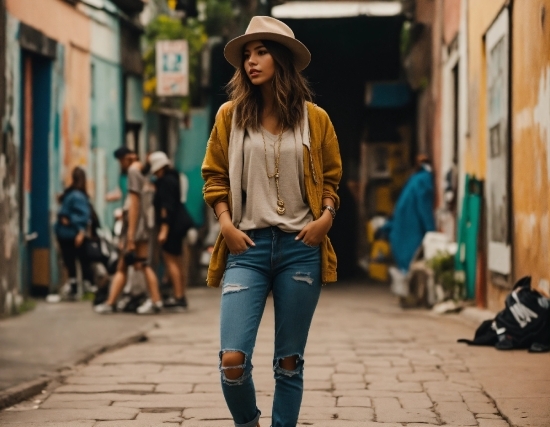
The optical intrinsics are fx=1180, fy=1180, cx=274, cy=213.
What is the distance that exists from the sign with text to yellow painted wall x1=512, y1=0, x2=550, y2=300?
7677 mm

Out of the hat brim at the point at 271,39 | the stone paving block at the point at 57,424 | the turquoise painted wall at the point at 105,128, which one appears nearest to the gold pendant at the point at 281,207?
the hat brim at the point at 271,39

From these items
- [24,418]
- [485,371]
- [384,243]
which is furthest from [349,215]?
[24,418]

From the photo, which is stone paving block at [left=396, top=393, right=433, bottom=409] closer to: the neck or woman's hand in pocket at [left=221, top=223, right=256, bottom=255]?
woman's hand in pocket at [left=221, top=223, right=256, bottom=255]

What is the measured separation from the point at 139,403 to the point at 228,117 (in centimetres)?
234

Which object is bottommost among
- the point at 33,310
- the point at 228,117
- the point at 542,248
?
the point at 33,310

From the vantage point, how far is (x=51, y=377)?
24.5ft

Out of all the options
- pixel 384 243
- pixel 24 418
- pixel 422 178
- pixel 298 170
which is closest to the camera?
pixel 298 170

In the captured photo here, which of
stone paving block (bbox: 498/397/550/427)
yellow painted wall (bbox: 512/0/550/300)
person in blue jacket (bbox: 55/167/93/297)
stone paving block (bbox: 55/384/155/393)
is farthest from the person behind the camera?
person in blue jacket (bbox: 55/167/93/297)

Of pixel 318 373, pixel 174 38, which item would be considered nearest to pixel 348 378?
pixel 318 373

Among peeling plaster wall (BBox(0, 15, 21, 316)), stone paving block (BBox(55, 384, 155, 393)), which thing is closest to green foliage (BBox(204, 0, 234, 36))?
peeling plaster wall (BBox(0, 15, 21, 316))

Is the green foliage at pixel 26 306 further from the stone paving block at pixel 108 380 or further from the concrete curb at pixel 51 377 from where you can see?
the stone paving block at pixel 108 380

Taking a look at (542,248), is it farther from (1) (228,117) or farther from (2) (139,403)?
(1) (228,117)

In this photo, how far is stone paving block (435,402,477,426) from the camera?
573 centimetres

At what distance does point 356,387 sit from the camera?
22.7ft
